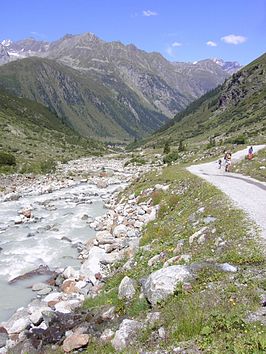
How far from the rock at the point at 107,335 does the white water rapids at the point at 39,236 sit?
24.1ft

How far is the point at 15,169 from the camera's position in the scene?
77.2 metres

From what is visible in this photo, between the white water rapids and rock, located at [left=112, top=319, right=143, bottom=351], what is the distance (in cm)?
827

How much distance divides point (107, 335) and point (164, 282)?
7.55 feet

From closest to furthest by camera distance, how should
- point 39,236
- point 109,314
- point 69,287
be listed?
point 109,314
point 69,287
point 39,236

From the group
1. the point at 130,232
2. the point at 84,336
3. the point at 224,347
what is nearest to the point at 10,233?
the point at 130,232

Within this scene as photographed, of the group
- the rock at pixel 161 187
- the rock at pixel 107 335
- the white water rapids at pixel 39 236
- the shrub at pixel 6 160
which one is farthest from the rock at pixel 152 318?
the shrub at pixel 6 160

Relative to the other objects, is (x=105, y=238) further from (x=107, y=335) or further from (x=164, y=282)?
(x=107, y=335)

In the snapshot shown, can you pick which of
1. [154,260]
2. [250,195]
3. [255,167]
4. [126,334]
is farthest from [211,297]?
[255,167]

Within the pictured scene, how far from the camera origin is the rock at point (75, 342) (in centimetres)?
1164

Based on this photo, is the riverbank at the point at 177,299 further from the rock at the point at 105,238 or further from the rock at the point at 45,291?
the rock at the point at 105,238

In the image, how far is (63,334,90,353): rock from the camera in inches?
458

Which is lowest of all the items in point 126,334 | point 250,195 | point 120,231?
point 120,231

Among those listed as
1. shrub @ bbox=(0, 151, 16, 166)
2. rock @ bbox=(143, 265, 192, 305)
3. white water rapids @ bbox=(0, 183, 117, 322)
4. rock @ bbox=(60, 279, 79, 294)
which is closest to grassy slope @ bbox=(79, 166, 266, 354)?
rock @ bbox=(143, 265, 192, 305)

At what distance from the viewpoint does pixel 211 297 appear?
10.6 m
